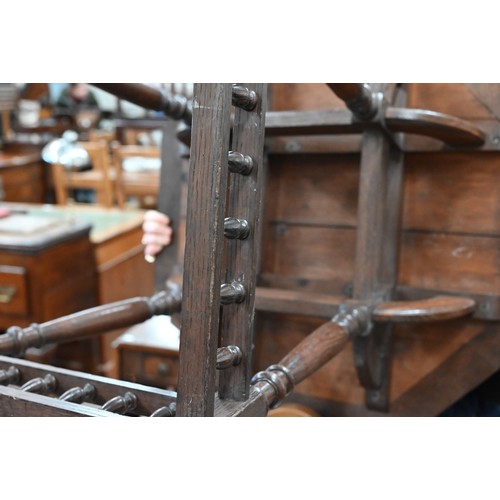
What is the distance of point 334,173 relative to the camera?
1.24 metres

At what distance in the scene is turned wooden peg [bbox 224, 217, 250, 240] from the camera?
665 millimetres

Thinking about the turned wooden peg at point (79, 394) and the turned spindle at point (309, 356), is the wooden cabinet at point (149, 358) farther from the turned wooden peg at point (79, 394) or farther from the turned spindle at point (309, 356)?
the turned wooden peg at point (79, 394)

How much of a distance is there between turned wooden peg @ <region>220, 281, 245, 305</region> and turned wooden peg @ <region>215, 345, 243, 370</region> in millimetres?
52

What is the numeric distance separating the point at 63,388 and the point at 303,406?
653mm

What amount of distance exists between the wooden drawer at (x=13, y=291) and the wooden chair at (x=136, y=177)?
1.36 meters

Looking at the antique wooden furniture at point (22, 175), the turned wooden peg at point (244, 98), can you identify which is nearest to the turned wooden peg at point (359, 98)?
the turned wooden peg at point (244, 98)

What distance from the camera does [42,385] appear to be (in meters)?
0.76

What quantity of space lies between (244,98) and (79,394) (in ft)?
1.26

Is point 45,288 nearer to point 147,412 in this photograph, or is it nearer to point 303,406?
point 303,406

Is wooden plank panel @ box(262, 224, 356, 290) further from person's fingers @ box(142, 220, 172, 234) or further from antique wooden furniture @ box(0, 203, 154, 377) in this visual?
antique wooden furniture @ box(0, 203, 154, 377)

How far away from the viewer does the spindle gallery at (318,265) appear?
657 millimetres

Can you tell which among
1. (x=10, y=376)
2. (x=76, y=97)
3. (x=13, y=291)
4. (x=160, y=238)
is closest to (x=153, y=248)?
(x=160, y=238)

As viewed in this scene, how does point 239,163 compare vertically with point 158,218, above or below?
above

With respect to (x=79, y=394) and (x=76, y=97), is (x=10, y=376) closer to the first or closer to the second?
(x=79, y=394)
